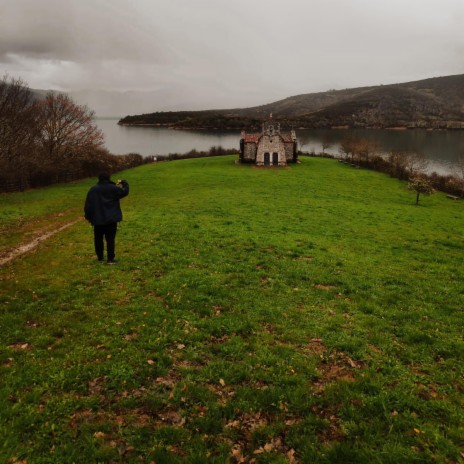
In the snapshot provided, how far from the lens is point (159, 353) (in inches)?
349

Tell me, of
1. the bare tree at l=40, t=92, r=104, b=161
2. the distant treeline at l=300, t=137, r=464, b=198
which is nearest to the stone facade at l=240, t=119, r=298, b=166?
the distant treeline at l=300, t=137, r=464, b=198

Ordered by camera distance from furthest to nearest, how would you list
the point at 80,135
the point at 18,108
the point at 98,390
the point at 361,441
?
the point at 80,135 → the point at 18,108 → the point at 98,390 → the point at 361,441

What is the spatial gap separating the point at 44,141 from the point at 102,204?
55.5m

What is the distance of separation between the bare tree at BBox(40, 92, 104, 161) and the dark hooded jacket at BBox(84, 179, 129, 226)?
51154mm

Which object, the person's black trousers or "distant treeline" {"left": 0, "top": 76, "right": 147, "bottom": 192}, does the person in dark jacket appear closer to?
the person's black trousers

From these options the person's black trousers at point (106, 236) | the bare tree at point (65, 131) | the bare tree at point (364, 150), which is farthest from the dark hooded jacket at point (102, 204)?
the bare tree at point (364, 150)

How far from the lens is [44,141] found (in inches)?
2357

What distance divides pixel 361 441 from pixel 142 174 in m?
65.0

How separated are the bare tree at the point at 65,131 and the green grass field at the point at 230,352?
1822 inches

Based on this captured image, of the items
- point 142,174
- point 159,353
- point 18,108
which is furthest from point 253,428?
point 142,174

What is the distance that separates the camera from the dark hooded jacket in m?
13.8

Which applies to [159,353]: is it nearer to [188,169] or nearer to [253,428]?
[253,428]

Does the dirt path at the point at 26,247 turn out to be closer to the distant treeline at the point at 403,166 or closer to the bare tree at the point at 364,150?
the distant treeline at the point at 403,166

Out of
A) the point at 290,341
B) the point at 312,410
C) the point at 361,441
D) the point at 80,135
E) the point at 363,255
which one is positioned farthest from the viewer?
the point at 80,135
